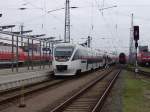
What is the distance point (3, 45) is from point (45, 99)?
7407 mm

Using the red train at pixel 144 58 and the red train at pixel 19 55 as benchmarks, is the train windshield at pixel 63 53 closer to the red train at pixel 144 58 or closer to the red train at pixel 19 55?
the red train at pixel 19 55

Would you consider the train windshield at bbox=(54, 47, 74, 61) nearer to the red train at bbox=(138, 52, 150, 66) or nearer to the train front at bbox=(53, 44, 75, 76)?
the train front at bbox=(53, 44, 75, 76)

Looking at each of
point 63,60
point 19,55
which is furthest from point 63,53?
point 19,55

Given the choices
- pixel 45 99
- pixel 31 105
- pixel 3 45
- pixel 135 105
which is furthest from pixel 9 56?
pixel 135 105

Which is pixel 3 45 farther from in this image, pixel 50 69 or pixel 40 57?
pixel 50 69

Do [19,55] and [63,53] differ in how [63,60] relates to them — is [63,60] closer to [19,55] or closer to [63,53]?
[63,53]

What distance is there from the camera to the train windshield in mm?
35594

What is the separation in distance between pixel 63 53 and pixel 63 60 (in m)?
0.88

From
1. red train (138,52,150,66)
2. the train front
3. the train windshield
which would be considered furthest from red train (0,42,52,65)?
red train (138,52,150,66)

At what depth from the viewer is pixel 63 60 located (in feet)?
116

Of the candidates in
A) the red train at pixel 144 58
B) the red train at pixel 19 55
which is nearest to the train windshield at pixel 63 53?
the red train at pixel 19 55

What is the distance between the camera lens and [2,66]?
2402 centimetres

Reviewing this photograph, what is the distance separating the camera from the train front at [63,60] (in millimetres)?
35156

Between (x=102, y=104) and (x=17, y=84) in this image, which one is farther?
(x=17, y=84)
